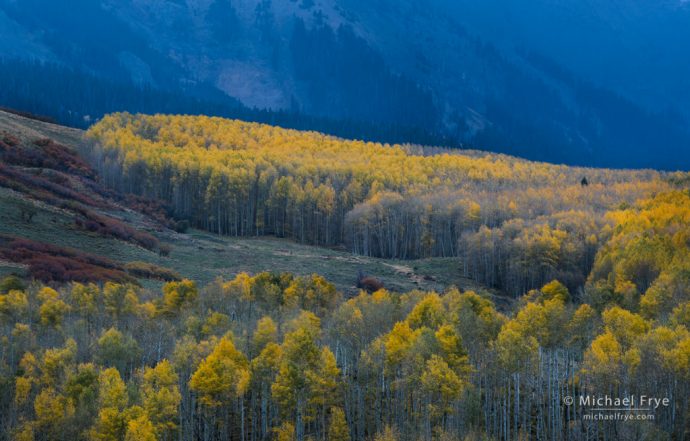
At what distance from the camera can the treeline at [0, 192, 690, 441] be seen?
52875 mm

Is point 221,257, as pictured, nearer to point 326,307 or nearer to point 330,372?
point 326,307

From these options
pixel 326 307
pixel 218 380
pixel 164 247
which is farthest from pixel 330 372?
pixel 164 247

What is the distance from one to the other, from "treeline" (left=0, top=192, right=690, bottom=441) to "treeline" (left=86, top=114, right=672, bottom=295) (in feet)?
173

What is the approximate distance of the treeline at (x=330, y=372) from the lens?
5288 centimetres

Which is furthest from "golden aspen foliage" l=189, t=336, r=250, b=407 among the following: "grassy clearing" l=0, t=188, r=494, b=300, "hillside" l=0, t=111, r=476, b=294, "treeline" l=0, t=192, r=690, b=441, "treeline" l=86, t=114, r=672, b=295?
"treeline" l=86, t=114, r=672, b=295

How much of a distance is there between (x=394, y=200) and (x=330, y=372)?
3992 inches

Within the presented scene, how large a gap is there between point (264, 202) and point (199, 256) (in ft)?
144

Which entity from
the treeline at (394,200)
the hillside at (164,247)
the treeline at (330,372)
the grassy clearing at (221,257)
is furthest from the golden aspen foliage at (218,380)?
the treeline at (394,200)

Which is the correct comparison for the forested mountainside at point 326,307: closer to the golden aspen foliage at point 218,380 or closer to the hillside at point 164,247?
the golden aspen foliage at point 218,380

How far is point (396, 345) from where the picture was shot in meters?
59.7

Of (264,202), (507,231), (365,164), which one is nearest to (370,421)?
(507,231)

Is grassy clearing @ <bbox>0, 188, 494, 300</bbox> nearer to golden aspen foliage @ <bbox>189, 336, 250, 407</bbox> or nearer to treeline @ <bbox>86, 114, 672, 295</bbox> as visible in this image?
treeline @ <bbox>86, 114, 672, 295</bbox>

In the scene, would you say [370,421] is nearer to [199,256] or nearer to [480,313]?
[480,313]

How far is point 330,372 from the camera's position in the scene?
188 feet
